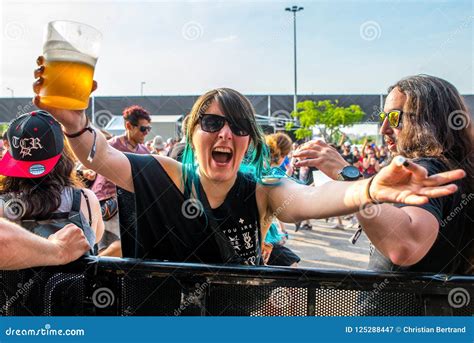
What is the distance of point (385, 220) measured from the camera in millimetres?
1230

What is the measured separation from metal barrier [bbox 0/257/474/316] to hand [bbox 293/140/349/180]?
1.10ft

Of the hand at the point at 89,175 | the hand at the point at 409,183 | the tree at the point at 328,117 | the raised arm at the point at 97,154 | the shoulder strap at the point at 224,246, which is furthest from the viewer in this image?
the tree at the point at 328,117

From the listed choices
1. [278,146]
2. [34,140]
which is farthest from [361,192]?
[278,146]

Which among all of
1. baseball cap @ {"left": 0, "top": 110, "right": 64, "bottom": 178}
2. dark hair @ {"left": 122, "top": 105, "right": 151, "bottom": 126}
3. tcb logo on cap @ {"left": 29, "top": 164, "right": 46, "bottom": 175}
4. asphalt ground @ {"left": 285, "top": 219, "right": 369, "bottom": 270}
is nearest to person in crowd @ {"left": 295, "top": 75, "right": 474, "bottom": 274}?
baseball cap @ {"left": 0, "top": 110, "right": 64, "bottom": 178}

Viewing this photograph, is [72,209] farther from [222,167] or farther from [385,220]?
[385,220]

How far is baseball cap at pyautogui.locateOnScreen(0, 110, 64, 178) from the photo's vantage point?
5.55ft

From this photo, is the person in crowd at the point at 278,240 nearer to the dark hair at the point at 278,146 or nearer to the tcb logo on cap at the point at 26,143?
the dark hair at the point at 278,146

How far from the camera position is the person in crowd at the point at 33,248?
1296 millimetres

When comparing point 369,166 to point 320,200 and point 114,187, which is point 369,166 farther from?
point 320,200

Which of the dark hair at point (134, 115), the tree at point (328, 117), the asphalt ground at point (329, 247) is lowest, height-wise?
the asphalt ground at point (329, 247)

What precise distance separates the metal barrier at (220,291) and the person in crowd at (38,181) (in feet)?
0.84

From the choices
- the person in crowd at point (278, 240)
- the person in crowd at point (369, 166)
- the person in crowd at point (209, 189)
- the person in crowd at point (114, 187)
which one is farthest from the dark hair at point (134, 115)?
the person in crowd at point (369, 166)

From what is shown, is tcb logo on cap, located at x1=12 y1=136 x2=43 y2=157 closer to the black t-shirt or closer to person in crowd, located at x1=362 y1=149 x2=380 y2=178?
the black t-shirt

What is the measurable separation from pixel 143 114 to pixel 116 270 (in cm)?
392
